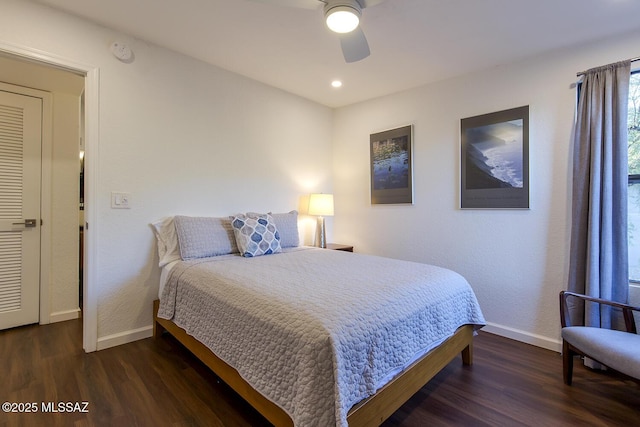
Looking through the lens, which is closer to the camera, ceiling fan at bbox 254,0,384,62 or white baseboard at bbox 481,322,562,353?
ceiling fan at bbox 254,0,384,62

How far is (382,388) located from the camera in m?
1.33

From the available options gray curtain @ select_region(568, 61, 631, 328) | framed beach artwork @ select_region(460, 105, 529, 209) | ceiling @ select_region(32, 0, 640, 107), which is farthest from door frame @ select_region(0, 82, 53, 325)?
gray curtain @ select_region(568, 61, 631, 328)

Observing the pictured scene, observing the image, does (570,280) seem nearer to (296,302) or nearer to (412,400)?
(412,400)

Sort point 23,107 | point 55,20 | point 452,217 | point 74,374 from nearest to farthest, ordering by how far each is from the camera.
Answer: point 74,374 → point 55,20 → point 23,107 → point 452,217

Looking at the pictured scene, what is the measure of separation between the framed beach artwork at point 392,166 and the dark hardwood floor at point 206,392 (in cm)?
176

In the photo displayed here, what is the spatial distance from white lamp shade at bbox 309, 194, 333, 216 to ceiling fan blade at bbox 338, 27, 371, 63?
1.76 metres

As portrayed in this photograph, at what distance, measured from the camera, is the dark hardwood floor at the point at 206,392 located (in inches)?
60.9

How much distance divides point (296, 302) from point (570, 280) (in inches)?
84.5

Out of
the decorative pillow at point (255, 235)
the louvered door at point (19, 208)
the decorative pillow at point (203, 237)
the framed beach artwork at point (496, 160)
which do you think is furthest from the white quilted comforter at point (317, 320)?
the louvered door at point (19, 208)

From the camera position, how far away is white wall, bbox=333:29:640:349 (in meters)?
2.34

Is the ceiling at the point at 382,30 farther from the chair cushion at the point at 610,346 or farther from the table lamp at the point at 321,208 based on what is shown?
the chair cushion at the point at 610,346

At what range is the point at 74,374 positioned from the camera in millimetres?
1912

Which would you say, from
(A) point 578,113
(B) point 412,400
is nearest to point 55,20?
(B) point 412,400

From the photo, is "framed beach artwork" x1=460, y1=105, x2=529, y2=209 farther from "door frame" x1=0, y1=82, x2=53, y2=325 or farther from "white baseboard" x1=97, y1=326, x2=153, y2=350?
"door frame" x1=0, y1=82, x2=53, y2=325
